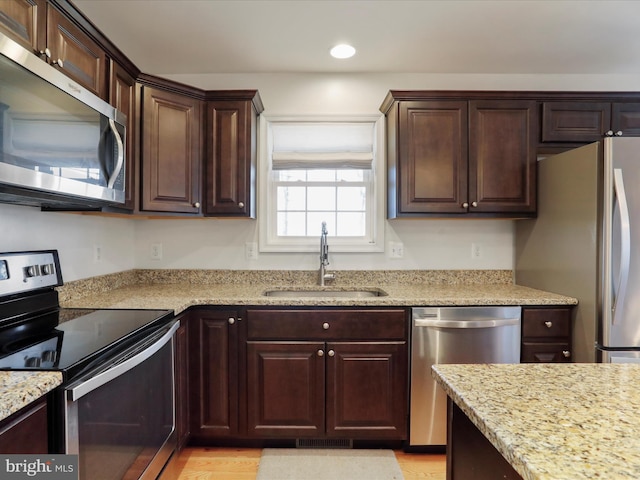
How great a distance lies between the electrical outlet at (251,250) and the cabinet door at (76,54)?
1.28 meters

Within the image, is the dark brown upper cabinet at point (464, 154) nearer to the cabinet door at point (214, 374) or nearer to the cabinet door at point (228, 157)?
the cabinet door at point (228, 157)

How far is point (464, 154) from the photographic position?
2.31 metres

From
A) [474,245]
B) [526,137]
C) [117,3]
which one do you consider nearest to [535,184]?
[526,137]

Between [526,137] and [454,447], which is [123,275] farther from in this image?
[526,137]

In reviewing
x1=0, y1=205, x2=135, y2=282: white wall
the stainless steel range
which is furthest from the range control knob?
x1=0, y1=205, x2=135, y2=282: white wall

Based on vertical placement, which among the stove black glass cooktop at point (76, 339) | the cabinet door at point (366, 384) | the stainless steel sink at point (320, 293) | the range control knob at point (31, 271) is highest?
the range control knob at point (31, 271)

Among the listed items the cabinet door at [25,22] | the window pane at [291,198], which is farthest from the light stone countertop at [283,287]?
the cabinet door at [25,22]

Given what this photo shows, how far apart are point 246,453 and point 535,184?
8.04ft

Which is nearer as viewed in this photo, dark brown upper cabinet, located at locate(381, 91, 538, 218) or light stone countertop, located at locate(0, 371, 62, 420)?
light stone countertop, located at locate(0, 371, 62, 420)

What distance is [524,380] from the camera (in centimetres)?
88

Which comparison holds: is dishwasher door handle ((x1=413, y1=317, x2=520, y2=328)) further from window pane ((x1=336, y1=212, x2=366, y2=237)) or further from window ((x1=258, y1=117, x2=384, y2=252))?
window pane ((x1=336, y1=212, x2=366, y2=237))

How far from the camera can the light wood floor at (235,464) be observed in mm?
1892

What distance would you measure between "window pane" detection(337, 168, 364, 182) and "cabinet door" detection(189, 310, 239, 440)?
132cm

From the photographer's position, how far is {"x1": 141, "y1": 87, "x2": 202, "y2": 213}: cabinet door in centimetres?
207
